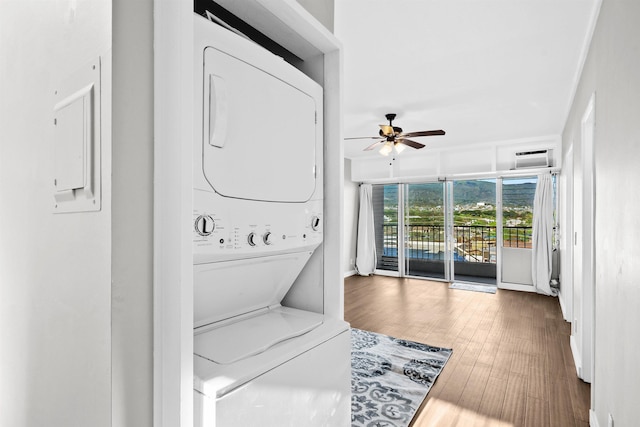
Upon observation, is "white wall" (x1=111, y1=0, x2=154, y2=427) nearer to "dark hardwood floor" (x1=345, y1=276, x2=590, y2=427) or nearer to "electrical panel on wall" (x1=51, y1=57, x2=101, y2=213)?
"electrical panel on wall" (x1=51, y1=57, x2=101, y2=213)

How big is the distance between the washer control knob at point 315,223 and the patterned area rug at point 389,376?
1.51m

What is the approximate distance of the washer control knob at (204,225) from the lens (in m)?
0.92

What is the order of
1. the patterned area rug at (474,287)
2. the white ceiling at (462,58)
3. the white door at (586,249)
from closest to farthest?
the white ceiling at (462,58) → the white door at (586,249) → the patterned area rug at (474,287)

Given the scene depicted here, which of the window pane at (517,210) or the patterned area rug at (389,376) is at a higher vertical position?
the window pane at (517,210)

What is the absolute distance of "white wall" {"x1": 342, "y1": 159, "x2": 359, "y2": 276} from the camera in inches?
281

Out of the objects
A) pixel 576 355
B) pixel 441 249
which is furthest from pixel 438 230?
pixel 576 355

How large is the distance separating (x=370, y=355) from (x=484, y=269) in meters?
4.54

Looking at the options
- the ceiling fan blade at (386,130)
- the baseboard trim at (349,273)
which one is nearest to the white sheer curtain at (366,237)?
the baseboard trim at (349,273)

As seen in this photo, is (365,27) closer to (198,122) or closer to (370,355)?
(198,122)

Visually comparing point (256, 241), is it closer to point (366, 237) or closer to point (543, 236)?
point (543, 236)

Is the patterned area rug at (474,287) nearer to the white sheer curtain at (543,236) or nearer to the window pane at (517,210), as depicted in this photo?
the white sheer curtain at (543,236)

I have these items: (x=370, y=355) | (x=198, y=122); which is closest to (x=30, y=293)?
(x=198, y=122)

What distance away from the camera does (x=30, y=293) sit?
1.01 metres

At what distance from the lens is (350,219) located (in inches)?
285
